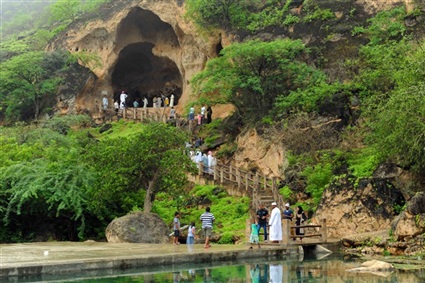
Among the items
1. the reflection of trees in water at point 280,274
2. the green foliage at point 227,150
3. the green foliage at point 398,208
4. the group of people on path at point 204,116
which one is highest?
the group of people on path at point 204,116

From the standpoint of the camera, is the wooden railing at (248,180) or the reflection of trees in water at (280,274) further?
the wooden railing at (248,180)

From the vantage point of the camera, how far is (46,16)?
6931 cm

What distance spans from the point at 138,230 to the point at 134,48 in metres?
29.3

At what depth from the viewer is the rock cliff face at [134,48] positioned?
44.5 m

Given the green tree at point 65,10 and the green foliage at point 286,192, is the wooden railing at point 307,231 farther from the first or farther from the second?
the green tree at point 65,10

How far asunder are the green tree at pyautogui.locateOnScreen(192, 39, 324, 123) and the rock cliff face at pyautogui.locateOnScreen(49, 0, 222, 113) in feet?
26.6

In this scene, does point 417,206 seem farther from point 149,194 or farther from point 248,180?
point 149,194

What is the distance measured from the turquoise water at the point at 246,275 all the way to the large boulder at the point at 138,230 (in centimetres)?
619

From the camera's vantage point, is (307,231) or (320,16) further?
(320,16)

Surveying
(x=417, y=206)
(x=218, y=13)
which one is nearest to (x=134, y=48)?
(x=218, y=13)

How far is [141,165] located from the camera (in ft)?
80.1

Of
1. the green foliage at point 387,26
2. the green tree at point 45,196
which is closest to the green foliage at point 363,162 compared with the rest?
the green foliage at point 387,26

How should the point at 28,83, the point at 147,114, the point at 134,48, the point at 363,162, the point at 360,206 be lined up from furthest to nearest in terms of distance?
1. the point at 134,48
2. the point at 28,83
3. the point at 147,114
4. the point at 363,162
5. the point at 360,206

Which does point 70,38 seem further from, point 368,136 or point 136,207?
point 368,136
